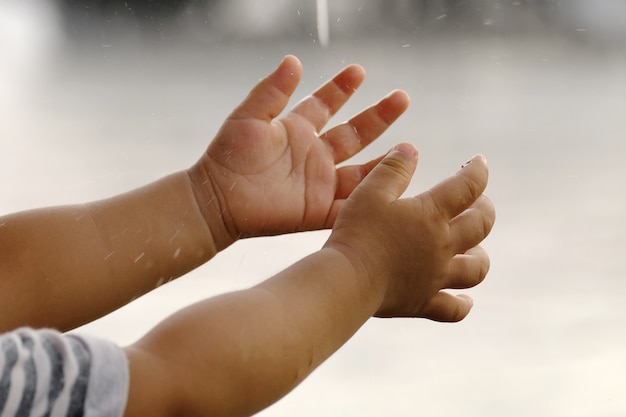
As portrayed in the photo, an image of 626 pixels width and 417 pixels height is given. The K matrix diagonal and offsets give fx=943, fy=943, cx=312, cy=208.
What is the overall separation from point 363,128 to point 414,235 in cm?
21

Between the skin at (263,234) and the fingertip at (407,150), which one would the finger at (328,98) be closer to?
the skin at (263,234)

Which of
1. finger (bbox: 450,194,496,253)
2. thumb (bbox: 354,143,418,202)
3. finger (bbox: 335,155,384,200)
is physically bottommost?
finger (bbox: 335,155,384,200)

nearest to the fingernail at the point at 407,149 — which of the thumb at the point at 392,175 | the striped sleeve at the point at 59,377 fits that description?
the thumb at the point at 392,175

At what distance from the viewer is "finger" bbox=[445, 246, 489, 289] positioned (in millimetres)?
576

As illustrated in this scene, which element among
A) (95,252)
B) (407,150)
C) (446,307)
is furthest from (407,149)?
(95,252)

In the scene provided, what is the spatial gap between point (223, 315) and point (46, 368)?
9cm

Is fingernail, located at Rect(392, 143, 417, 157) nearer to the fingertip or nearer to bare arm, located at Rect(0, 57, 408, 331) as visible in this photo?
the fingertip

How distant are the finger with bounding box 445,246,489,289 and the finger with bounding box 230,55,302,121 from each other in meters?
0.19

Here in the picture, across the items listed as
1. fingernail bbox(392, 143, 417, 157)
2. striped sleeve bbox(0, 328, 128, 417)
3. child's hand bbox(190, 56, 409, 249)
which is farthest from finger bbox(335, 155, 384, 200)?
striped sleeve bbox(0, 328, 128, 417)

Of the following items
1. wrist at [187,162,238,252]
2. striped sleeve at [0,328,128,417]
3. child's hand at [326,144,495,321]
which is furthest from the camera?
wrist at [187,162,238,252]

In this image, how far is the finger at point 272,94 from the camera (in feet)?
2.27

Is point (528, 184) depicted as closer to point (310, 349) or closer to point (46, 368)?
point (310, 349)

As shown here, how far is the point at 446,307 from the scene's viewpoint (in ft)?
1.92

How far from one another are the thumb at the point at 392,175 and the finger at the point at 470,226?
0.04 meters
